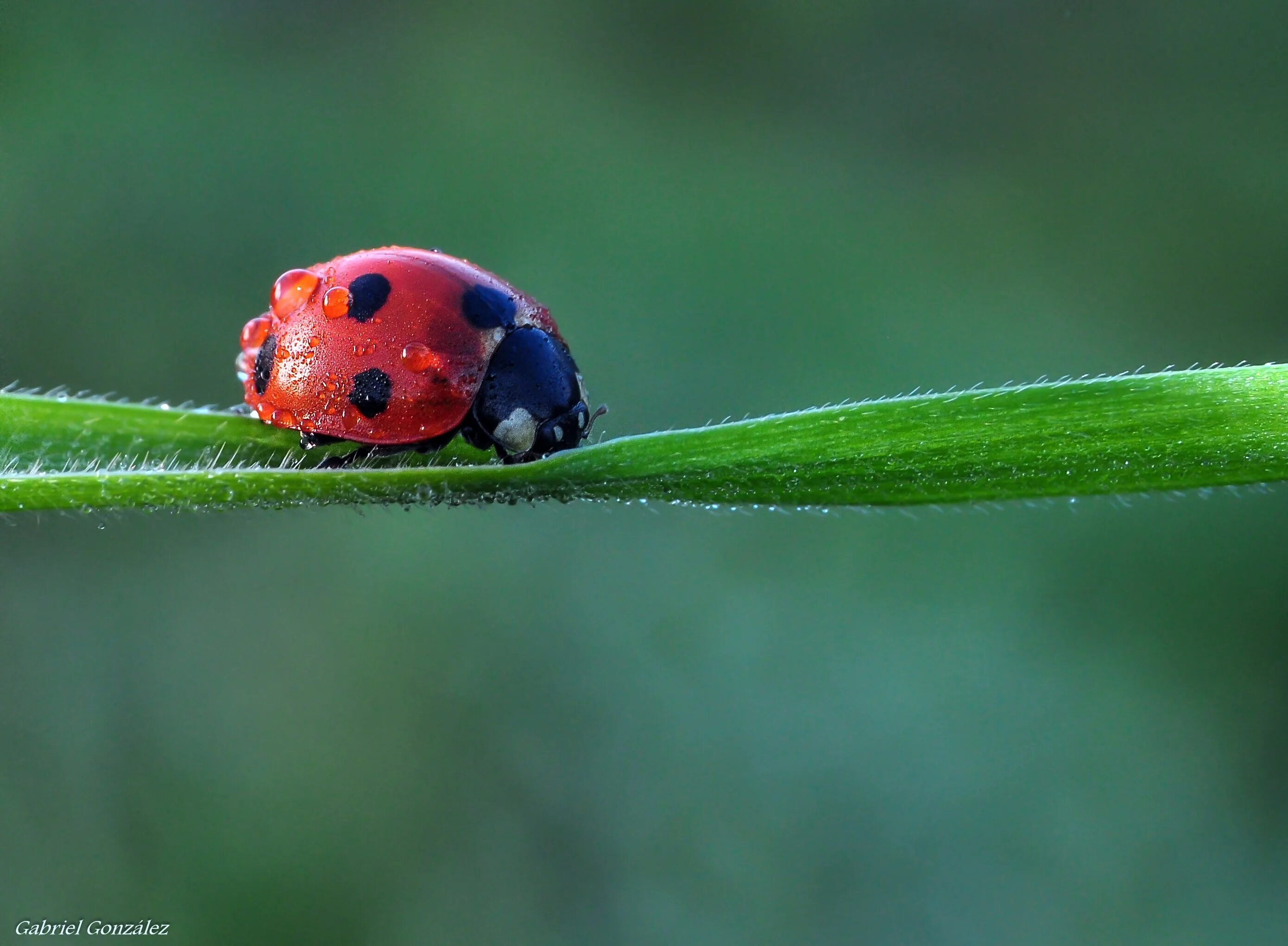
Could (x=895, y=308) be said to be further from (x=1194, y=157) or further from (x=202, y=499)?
(x=202, y=499)

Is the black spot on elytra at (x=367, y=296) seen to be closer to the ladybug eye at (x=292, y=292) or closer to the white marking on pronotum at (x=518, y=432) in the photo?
the ladybug eye at (x=292, y=292)

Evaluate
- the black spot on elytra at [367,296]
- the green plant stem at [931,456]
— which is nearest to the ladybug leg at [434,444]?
the black spot on elytra at [367,296]

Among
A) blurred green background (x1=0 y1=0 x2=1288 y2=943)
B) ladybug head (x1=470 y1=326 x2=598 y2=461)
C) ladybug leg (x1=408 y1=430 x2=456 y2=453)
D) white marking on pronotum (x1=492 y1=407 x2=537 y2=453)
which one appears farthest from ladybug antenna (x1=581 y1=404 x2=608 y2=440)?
blurred green background (x1=0 y1=0 x2=1288 y2=943)

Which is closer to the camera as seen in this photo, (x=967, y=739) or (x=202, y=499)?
(x=202, y=499)

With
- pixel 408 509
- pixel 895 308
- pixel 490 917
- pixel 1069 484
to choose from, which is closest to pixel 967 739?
pixel 490 917

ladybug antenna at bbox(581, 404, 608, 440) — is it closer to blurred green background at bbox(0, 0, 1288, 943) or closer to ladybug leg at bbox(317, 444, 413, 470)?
ladybug leg at bbox(317, 444, 413, 470)

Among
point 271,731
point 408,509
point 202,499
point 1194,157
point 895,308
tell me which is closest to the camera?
point 202,499
